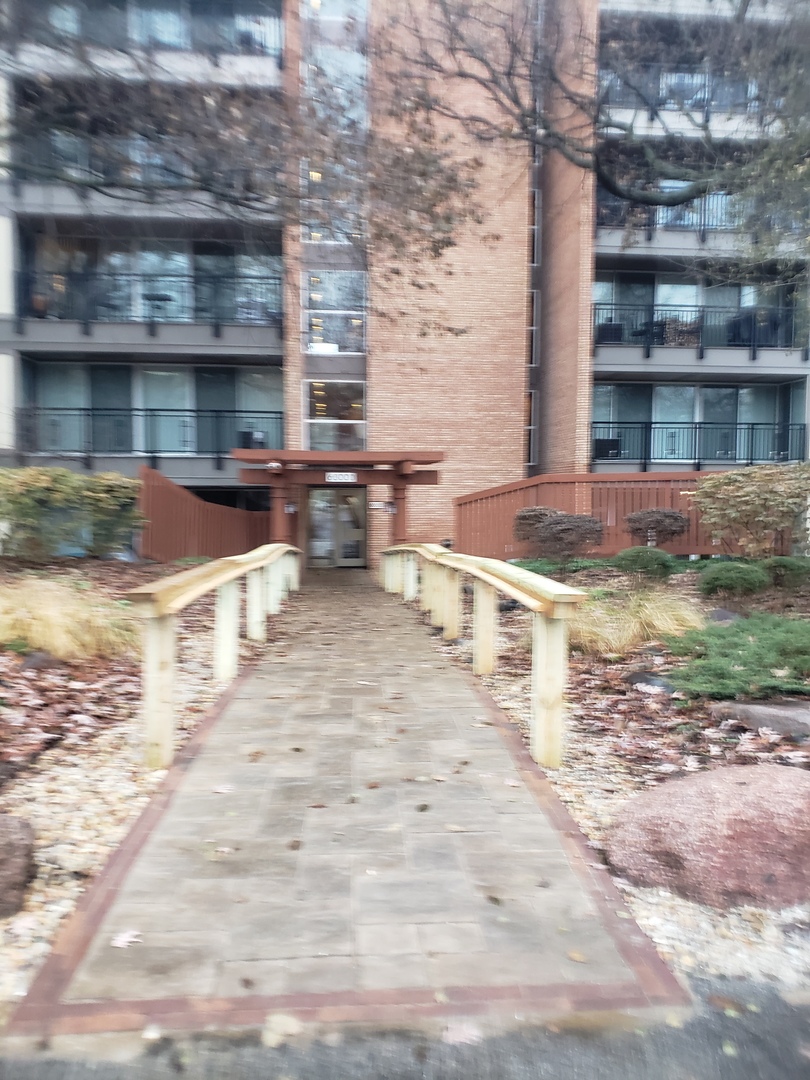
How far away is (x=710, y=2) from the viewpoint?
11672 mm

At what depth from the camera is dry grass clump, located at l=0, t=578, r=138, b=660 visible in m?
6.50

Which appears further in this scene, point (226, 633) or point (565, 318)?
point (565, 318)

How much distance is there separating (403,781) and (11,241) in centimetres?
1868

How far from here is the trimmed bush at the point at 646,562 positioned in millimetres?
10578

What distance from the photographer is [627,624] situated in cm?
765

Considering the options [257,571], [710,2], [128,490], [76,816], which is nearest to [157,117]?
[128,490]

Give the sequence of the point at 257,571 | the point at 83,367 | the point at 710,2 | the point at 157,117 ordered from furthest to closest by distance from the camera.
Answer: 1. the point at 83,367
2. the point at 710,2
3. the point at 157,117
4. the point at 257,571

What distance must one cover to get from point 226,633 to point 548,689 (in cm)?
308

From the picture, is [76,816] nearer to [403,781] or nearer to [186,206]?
[403,781]

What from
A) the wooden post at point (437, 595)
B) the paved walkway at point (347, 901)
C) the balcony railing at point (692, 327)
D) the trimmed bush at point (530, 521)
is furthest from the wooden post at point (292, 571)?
the balcony railing at point (692, 327)

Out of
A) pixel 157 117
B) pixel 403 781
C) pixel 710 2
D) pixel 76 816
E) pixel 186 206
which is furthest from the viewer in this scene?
pixel 186 206

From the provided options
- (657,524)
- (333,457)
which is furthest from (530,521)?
(333,457)

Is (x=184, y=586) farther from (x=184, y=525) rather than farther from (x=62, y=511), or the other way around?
(x=184, y=525)

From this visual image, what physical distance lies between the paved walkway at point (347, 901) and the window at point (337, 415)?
14798 mm
